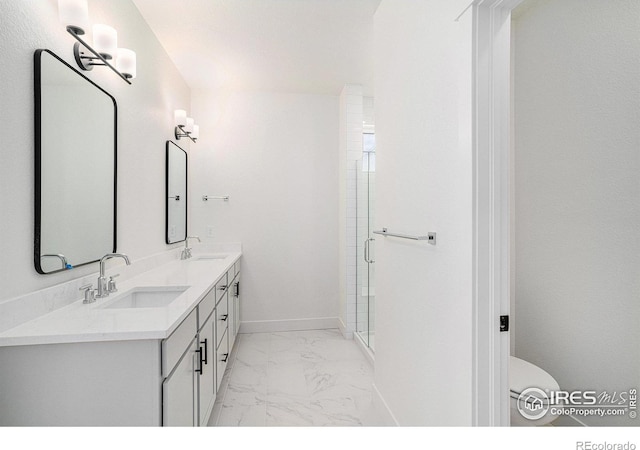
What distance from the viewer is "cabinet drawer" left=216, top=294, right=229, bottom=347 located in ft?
7.25

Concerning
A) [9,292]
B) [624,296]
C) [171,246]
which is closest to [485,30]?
[624,296]

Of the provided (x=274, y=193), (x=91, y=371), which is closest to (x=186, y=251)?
(x=274, y=193)

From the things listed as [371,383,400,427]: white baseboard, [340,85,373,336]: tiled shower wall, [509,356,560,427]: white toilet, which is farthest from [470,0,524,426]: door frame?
[340,85,373,336]: tiled shower wall

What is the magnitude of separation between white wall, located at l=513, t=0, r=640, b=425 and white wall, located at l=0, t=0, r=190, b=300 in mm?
2488

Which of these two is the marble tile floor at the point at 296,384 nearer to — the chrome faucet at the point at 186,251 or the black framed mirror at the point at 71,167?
the chrome faucet at the point at 186,251

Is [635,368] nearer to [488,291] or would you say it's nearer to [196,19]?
[488,291]

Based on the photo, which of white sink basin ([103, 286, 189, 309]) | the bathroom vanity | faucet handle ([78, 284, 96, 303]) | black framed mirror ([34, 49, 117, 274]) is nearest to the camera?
the bathroom vanity

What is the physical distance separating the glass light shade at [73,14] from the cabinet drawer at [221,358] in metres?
1.84

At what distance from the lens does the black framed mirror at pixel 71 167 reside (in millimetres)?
1373

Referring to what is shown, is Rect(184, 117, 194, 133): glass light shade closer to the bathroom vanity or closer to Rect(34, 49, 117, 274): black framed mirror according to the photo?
Rect(34, 49, 117, 274): black framed mirror

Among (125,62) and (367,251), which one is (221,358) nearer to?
(367,251)

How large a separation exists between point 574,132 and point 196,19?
2.47 meters

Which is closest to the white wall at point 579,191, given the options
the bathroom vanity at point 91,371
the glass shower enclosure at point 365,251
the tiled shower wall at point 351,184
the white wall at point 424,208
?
the white wall at point 424,208

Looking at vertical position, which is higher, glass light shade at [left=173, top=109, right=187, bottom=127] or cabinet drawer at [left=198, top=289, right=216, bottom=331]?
glass light shade at [left=173, top=109, right=187, bottom=127]
